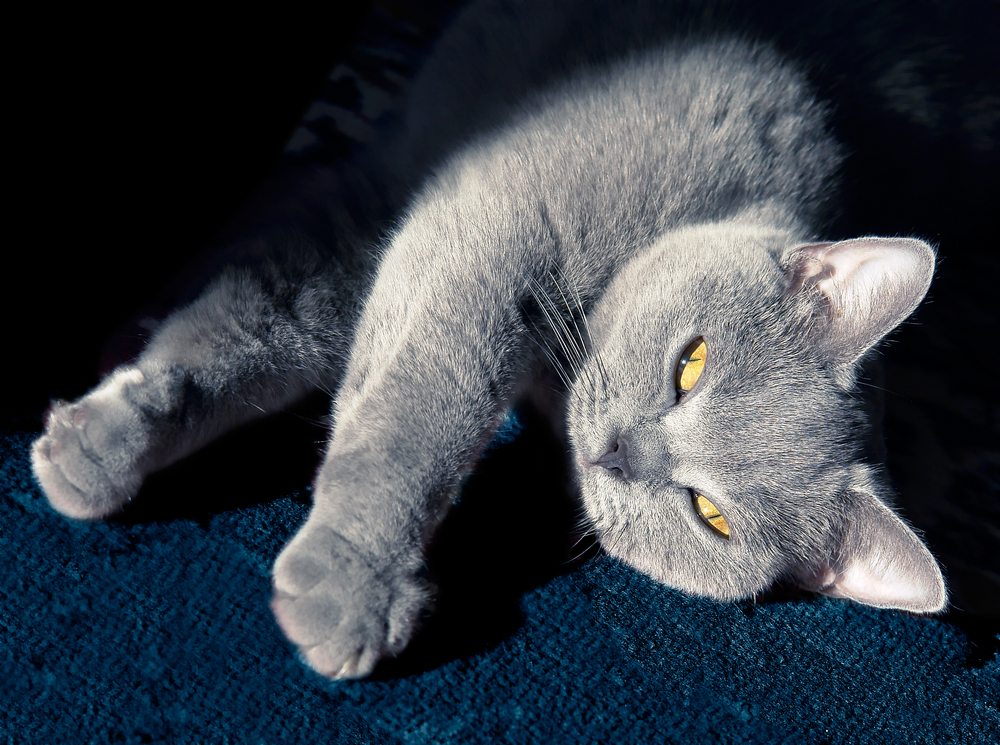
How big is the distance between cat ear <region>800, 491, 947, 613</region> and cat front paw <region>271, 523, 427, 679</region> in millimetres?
550

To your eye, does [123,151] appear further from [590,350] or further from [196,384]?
[590,350]

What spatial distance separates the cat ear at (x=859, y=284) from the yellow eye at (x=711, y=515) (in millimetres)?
239

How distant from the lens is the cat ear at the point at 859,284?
81 centimetres

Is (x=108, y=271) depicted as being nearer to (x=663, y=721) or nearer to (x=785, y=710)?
(x=663, y=721)

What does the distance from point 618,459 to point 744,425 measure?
0.51ft

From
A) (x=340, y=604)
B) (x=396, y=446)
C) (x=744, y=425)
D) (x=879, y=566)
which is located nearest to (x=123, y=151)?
(x=396, y=446)

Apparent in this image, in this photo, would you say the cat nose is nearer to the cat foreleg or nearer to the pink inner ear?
the cat foreleg

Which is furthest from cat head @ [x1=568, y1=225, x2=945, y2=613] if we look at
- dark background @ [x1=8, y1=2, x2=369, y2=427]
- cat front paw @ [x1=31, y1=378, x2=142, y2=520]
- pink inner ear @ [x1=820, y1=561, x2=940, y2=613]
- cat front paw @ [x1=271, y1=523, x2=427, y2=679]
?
Answer: dark background @ [x1=8, y1=2, x2=369, y2=427]

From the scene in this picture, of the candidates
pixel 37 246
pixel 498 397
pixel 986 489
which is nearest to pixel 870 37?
pixel 986 489

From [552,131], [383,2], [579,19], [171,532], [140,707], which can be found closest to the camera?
Answer: [140,707]

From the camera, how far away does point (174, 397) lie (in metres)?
0.84

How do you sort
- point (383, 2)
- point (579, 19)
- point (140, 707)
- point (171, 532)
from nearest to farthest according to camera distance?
point (140, 707) < point (171, 532) < point (579, 19) < point (383, 2)

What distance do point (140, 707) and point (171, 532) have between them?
0.19 meters

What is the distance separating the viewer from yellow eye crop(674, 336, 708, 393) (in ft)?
2.89
